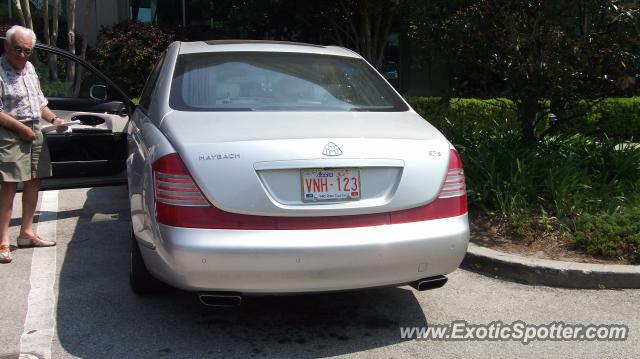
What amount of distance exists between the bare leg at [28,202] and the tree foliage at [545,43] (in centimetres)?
414

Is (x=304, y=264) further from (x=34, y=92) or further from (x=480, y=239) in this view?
(x=34, y=92)

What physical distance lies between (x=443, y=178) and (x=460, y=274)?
1.57 m

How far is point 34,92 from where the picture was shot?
5.06 m

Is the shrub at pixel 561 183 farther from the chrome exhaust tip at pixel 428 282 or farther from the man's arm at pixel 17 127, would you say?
A: the man's arm at pixel 17 127

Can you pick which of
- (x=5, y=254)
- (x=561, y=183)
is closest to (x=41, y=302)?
(x=5, y=254)

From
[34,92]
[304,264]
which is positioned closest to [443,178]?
[304,264]

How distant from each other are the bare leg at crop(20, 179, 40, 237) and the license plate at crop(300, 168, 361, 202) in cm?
298

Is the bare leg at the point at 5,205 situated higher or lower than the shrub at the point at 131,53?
lower

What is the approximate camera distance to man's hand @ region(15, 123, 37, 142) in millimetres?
4898

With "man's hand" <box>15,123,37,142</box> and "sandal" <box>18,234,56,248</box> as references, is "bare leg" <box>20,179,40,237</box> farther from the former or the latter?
"man's hand" <box>15,123,37,142</box>

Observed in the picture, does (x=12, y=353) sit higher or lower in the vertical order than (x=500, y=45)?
lower

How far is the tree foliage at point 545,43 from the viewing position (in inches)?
246

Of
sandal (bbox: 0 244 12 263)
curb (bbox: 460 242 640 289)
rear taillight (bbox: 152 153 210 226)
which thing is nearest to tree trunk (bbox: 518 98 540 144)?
curb (bbox: 460 242 640 289)

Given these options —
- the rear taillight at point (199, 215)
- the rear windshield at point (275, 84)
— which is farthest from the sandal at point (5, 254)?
the rear taillight at point (199, 215)
